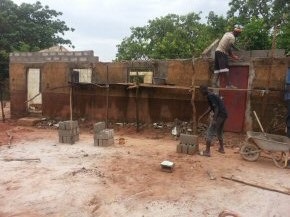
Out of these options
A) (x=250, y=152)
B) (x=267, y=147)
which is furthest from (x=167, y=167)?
(x=267, y=147)

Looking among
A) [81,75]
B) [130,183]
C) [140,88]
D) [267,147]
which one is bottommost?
[130,183]

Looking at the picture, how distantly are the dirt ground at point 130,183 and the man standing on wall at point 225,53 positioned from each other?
7.70 feet

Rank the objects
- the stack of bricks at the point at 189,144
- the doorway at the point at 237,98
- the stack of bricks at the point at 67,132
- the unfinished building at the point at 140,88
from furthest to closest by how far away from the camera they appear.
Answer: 1. the doorway at the point at 237,98
2. the stack of bricks at the point at 67,132
3. the unfinished building at the point at 140,88
4. the stack of bricks at the point at 189,144

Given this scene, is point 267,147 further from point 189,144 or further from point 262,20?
point 262,20

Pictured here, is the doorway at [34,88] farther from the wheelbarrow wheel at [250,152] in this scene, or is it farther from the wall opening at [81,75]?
the wheelbarrow wheel at [250,152]

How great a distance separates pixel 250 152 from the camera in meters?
9.17

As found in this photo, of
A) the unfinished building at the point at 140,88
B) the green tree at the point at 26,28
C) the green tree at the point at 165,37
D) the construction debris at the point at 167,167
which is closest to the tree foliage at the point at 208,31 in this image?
the green tree at the point at 165,37

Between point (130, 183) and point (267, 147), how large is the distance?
11.7ft

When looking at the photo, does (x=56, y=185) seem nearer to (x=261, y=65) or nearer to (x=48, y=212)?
(x=48, y=212)

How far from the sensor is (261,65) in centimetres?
1126

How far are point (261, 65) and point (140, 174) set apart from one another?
18.9 feet

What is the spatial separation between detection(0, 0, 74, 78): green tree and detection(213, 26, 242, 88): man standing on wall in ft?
57.7

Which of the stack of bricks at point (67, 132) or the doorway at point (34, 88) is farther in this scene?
the doorway at point (34, 88)

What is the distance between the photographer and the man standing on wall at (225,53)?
10805 mm
